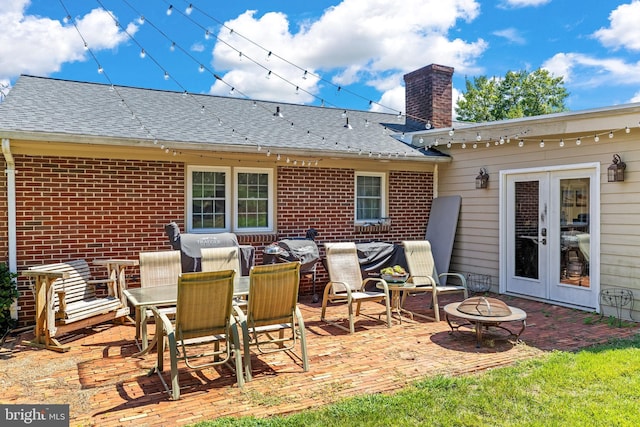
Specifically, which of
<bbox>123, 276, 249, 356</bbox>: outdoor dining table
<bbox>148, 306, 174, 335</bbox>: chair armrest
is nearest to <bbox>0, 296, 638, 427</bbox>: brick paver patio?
<bbox>123, 276, 249, 356</bbox>: outdoor dining table

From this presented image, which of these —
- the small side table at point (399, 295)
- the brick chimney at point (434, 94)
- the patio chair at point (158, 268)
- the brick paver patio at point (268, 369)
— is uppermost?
the brick chimney at point (434, 94)

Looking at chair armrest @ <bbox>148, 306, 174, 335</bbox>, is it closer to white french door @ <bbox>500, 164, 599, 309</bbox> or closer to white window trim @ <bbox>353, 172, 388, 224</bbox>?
white window trim @ <bbox>353, 172, 388, 224</bbox>

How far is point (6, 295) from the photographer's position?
18.8 ft

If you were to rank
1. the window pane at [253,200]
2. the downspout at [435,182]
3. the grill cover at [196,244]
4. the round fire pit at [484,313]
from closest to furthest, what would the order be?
1. the round fire pit at [484,313]
2. the grill cover at [196,244]
3. the window pane at [253,200]
4. the downspout at [435,182]

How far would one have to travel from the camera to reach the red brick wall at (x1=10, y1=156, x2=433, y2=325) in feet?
20.4

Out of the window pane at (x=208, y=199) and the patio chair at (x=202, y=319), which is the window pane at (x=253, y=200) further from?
the patio chair at (x=202, y=319)

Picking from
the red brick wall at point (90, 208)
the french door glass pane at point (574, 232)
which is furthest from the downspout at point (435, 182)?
the red brick wall at point (90, 208)

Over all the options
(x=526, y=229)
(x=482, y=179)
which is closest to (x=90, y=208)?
(x=482, y=179)

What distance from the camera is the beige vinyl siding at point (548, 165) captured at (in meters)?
6.36

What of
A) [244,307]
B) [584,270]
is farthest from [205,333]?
[584,270]

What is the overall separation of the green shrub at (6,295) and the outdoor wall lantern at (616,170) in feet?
26.8

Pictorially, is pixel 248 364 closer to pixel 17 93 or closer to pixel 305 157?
pixel 305 157

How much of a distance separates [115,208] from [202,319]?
3418 mm

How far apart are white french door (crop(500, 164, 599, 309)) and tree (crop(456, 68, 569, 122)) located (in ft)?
83.7
